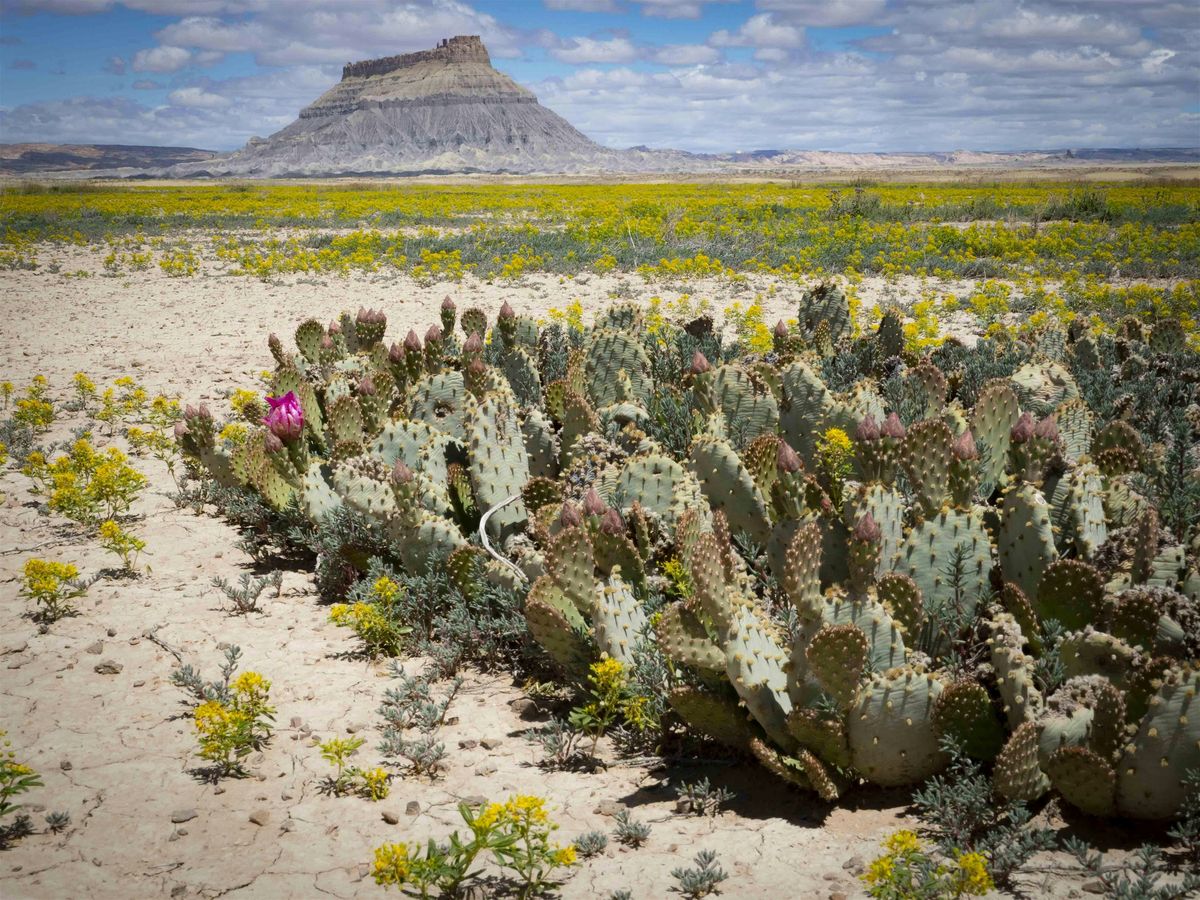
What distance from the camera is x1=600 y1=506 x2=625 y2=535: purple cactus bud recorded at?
3.47 metres

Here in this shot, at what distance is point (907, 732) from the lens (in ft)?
8.68

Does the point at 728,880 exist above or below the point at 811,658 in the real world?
below

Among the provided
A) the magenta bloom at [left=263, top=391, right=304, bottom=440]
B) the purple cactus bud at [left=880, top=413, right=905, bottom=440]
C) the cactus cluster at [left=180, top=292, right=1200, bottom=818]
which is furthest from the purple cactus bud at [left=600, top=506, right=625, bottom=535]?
the magenta bloom at [left=263, top=391, right=304, bottom=440]

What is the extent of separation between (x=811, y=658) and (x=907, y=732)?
1.26 feet

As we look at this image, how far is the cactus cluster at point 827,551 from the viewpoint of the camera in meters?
2.61

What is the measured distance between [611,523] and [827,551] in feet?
2.92

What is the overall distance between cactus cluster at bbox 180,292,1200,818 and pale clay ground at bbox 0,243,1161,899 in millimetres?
322

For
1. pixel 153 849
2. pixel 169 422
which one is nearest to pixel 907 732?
pixel 153 849

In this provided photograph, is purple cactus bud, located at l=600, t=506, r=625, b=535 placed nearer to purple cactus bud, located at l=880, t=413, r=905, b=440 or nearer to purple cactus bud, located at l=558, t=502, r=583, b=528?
purple cactus bud, located at l=558, t=502, r=583, b=528

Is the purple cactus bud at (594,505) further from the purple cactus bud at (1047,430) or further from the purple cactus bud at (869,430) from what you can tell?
the purple cactus bud at (1047,430)

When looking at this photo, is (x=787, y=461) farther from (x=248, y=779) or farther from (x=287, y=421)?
(x=287, y=421)

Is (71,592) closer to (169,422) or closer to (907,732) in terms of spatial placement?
(169,422)

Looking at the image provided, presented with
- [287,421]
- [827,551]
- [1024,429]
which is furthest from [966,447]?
[287,421]

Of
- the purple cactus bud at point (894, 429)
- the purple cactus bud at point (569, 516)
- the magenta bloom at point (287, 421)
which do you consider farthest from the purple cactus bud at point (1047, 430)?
the magenta bloom at point (287, 421)
